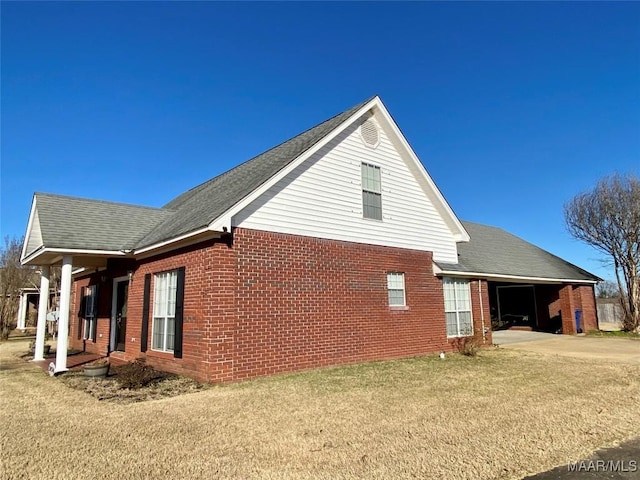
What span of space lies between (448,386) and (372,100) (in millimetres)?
8072

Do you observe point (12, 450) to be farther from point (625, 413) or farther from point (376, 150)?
point (376, 150)

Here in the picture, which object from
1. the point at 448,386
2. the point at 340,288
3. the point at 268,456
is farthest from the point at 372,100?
the point at 268,456

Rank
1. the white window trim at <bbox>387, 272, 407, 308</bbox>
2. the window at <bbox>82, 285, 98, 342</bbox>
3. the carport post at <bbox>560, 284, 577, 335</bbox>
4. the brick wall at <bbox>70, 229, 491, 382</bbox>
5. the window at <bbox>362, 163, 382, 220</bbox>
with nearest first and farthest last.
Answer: the brick wall at <bbox>70, 229, 491, 382</bbox>, the window at <bbox>362, 163, 382, 220</bbox>, the white window trim at <bbox>387, 272, 407, 308</bbox>, the window at <bbox>82, 285, 98, 342</bbox>, the carport post at <bbox>560, 284, 577, 335</bbox>

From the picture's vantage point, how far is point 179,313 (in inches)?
369

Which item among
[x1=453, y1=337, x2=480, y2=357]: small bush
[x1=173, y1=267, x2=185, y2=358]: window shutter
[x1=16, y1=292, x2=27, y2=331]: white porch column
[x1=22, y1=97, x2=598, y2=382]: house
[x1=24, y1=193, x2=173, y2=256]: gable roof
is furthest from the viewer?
[x1=16, y1=292, x2=27, y2=331]: white porch column

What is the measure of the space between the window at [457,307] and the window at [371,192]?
3.95 m

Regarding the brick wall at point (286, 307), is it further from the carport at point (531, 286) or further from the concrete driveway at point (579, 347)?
the carport at point (531, 286)

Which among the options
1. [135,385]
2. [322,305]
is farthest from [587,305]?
[135,385]

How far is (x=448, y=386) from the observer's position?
8109 mm

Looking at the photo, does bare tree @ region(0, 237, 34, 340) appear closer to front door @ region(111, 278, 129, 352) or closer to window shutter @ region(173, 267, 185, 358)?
front door @ region(111, 278, 129, 352)

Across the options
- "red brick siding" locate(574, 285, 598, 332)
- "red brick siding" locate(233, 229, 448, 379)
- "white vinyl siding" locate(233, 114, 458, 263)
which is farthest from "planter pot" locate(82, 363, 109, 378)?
"red brick siding" locate(574, 285, 598, 332)

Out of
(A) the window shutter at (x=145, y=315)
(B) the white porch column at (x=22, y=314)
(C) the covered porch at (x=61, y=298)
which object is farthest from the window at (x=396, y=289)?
(B) the white porch column at (x=22, y=314)

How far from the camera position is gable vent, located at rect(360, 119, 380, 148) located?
40.3 feet

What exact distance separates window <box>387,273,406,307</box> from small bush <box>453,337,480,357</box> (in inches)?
96.9
